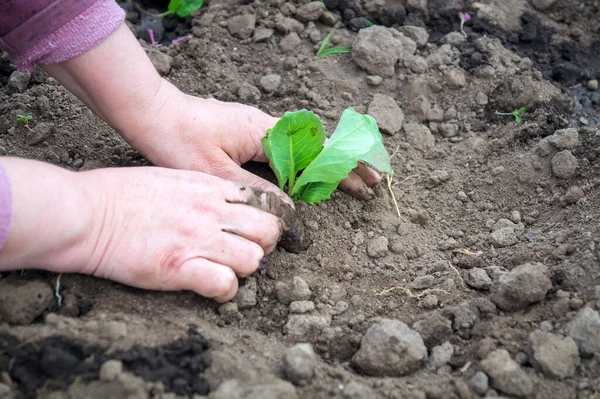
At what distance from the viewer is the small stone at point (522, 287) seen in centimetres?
177

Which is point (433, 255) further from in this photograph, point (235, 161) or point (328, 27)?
point (328, 27)

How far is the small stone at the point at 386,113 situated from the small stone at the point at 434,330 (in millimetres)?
989

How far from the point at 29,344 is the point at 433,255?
1.29m

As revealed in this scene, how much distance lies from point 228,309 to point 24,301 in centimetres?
56

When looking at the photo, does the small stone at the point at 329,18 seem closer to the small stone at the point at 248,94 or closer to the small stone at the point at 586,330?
the small stone at the point at 248,94

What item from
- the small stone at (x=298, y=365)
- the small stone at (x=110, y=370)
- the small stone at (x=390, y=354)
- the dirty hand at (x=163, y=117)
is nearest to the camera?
the small stone at (x=110, y=370)

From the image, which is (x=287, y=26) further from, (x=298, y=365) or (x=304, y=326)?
(x=298, y=365)

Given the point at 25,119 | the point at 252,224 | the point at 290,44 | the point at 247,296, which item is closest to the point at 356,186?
the point at 252,224

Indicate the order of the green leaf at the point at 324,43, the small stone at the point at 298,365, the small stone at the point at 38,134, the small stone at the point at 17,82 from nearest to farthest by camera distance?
the small stone at the point at 298,365
the small stone at the point at 38,134
the small stone at the point at 17,82
the green leaf at the point at 324,43

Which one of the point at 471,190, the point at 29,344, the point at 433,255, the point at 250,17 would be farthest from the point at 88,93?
the point at 471,190

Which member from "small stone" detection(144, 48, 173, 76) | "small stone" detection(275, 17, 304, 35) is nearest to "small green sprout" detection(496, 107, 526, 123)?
"small stone" detection(275, 17, 304, 35)

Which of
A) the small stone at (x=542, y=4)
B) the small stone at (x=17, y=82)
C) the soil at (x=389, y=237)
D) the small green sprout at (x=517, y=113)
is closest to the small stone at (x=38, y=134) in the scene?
the soil at (x=389, y=237)

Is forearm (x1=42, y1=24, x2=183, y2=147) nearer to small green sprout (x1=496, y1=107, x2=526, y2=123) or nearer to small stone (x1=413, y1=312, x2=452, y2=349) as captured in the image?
small stone (x1=413, y1=312, x2=452, y2=349)

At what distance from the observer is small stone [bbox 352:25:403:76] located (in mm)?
2713
